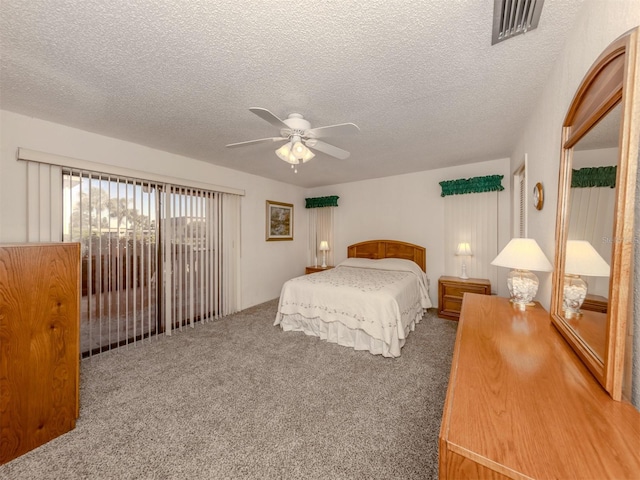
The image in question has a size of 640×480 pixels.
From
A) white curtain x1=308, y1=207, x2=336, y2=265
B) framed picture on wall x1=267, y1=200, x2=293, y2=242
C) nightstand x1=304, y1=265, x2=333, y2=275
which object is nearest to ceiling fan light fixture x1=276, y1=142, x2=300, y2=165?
framed picture on wall x1=267, y1=200, x2=293, y2=242

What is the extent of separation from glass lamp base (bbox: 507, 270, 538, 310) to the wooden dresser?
28.8 inches

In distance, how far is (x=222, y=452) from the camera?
4.95 feet

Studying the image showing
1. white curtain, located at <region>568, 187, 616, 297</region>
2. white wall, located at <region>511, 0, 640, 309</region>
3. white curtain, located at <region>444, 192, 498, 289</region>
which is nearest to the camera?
white curtain, located at <region>568, 187, 616, 297</region>

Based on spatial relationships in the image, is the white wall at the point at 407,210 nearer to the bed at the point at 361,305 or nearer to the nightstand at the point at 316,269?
the nightstand at the point at 316,269

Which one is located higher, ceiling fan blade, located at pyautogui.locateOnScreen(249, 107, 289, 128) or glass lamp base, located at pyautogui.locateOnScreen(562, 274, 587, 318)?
ceiling fan blade, located at pyautogui.locateOnScreen(249, 107, 289, 128)

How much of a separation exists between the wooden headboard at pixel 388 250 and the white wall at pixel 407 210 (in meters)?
0.10

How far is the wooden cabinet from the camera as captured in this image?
1461mm

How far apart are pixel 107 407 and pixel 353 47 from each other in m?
2.98

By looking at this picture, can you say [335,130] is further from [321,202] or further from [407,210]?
[321,202]

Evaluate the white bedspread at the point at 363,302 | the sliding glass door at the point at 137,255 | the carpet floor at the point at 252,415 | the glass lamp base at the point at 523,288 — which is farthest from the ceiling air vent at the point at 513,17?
the sliding glass door at the point at 137,255

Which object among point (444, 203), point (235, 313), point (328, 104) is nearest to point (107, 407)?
point (235, 313)

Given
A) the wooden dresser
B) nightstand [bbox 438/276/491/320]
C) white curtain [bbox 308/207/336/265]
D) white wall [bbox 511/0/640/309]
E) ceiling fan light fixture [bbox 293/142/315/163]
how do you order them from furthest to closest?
white curtain [bbox 308/207/336/265]
nightstand [bbox 438/276/491/320]
ceiling fan light fixture [bbox 293/142/315/163]
white wall [bbox 511/0/640/309]
the wooden dresser

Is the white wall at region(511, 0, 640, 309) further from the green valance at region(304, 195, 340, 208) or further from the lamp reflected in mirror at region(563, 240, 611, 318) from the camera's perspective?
the green valance at region(304, 195, 340, 208)

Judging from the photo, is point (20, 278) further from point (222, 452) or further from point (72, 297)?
point (222, 452)
